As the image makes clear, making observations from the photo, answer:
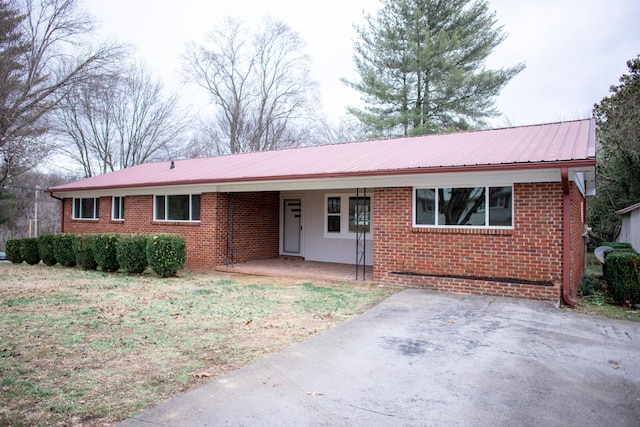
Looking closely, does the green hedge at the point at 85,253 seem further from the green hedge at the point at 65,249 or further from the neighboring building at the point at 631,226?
the neighboring building at the point at 631,226

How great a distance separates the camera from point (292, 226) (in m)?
14.4

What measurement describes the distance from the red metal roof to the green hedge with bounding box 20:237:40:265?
2620 millimetres

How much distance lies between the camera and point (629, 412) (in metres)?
3.41

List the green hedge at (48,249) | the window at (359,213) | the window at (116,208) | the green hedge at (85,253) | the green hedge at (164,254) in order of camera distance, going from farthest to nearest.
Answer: the window at (116,208), the green hedge at (48,249), the window at (359,213), the green hedge at (85,253), the green hedge at (164,254)

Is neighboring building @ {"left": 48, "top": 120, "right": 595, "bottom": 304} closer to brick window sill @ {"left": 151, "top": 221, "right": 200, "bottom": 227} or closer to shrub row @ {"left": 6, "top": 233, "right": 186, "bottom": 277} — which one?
brick window sill @ {"left": 151, "top": 221, "right": 200, "bottom": 227}

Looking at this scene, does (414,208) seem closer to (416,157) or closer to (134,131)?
(416,157)

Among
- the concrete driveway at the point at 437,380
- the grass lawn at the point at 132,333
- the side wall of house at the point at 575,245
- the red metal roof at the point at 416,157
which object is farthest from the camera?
the side wall of house at the point at 575,245

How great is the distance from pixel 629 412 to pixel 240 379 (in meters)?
3.21

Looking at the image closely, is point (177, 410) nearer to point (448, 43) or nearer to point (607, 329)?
point (607, 329)

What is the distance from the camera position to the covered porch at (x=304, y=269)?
34.1 ft

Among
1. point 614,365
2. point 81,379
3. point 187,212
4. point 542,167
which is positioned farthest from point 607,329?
point 187,212

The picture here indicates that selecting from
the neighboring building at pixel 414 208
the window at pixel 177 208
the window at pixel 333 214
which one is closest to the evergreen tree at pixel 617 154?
the neighboring building at pixel 414 208

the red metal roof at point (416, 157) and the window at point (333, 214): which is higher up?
the red metal roof at point (416, 157)

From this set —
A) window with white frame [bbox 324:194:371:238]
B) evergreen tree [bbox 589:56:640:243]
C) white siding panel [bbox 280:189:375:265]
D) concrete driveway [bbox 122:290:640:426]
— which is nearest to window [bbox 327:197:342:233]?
window with white frame [bbox 324:194:371:238]
